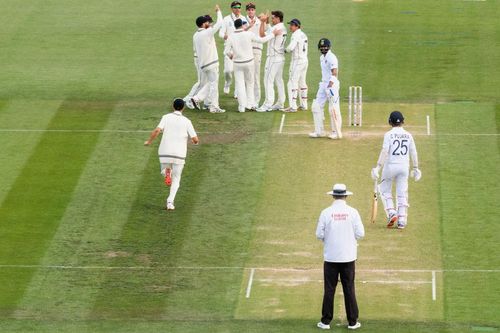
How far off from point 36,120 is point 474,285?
14236 mm

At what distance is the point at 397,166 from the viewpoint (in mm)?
28062

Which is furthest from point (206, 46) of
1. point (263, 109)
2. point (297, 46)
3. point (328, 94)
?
point (328, 94)

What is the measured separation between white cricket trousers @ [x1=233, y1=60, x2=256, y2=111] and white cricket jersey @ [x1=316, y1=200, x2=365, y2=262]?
1304 cm

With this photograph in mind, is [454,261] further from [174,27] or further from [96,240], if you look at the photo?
[174,27]

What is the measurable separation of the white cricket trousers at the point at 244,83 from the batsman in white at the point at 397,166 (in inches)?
340

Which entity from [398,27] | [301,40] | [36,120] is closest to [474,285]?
[301,40]

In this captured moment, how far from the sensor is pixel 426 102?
122 feet

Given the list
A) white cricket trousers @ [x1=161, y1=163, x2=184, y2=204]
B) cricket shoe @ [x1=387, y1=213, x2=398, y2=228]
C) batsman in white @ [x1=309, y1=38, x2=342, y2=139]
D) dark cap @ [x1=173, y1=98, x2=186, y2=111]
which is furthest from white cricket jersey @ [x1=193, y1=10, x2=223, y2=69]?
cricket shoe @ [x1=387, y1=213, x2=398, y2=228]

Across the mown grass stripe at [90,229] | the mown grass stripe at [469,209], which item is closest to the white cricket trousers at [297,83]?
the mown grass stripe at [469,209]

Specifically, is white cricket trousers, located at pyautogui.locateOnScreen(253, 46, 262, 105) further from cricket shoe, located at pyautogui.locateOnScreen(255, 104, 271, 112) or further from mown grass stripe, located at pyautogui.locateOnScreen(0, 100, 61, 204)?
mown grass stripe, located at pyautogui.locateOnScreen(0, 100, 61, 204)

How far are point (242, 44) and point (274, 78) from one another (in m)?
1.34

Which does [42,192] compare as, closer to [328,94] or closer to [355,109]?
[328,94]

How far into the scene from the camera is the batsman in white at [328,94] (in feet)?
110

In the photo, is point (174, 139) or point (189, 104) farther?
point (189, 104)
